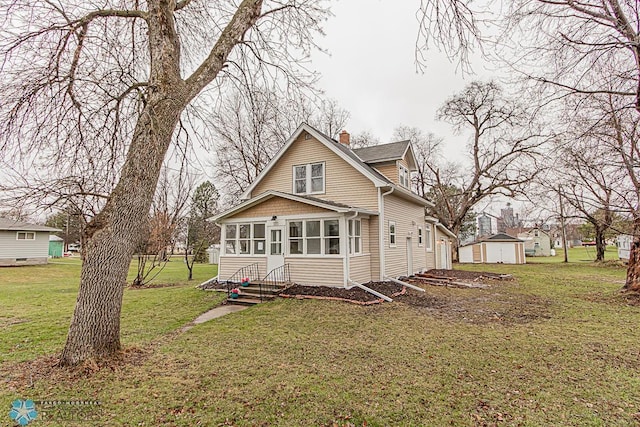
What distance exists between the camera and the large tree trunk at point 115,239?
14.9 ft

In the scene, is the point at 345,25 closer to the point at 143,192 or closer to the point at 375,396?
the point at 143,192

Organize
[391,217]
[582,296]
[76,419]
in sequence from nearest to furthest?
1. [76,419]
2. [582,296]
3. [391,217]

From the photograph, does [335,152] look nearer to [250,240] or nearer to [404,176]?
[404,176]

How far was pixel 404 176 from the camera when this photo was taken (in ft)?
51.8

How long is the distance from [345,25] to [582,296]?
1209 centimetres

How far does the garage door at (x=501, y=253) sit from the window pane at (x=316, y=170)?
23853 millimetres

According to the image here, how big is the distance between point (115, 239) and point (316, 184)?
983cm

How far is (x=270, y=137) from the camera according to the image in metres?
22.9

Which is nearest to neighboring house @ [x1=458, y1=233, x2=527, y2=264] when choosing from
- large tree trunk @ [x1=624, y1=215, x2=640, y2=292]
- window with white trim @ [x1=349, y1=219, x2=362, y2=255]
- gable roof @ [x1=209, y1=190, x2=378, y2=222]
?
large tree trunk @ [x1=624, y1=215, x2=640, y2=292]

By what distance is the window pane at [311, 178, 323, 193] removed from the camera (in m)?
13.8

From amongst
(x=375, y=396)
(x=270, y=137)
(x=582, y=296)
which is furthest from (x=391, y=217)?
(x=270, y=137)

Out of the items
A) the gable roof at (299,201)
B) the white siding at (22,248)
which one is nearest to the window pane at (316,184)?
the gable roof at (299,201)

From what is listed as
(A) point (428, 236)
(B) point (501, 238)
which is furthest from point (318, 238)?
(B) point (501, 238)

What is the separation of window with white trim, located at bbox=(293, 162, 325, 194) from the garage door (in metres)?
23.8
